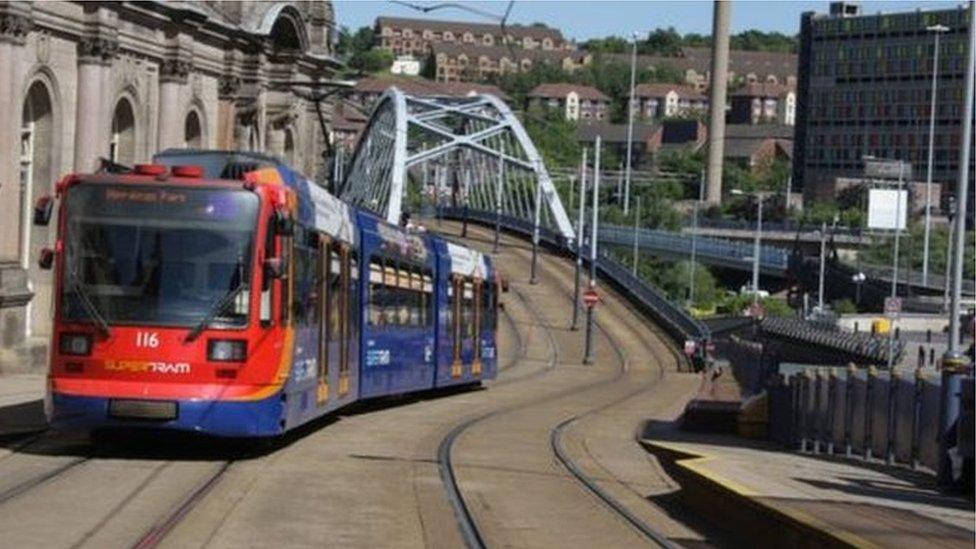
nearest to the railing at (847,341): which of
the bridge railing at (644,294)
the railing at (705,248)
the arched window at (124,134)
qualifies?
the bridge railing at (644,294)

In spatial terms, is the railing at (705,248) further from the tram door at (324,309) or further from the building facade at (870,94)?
the tram door at (324,309)

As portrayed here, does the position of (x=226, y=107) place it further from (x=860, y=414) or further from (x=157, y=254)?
(x=157, y=254)

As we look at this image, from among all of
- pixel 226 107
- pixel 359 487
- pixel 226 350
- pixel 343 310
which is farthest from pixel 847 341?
pixel 359 487

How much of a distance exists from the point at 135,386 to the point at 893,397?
30.5ft

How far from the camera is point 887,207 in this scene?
8912cm

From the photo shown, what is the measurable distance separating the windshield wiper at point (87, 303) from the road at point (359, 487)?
1373mm

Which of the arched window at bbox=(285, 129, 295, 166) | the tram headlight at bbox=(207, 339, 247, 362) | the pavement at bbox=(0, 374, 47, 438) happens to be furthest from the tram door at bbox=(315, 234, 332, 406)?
the arched window at bbox=(285, 129, 295, 166)

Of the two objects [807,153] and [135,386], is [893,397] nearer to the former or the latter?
[135,386]

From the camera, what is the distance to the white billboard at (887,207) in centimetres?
8594

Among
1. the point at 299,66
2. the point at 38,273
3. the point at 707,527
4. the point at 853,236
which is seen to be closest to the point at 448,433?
the point at 707,527

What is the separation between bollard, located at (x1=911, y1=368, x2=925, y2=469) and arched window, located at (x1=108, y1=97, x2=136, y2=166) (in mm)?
29394

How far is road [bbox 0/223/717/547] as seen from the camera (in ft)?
49.6

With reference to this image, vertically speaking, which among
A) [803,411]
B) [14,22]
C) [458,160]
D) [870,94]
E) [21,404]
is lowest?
[21,404]

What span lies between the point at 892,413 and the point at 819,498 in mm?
6797
